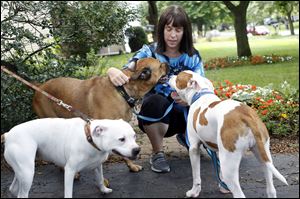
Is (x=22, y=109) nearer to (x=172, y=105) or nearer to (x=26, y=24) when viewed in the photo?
(x=26, y=24)

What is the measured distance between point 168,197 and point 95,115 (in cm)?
138

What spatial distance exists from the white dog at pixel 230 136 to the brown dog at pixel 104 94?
38.1 inches

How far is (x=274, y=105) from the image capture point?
6.99 metres

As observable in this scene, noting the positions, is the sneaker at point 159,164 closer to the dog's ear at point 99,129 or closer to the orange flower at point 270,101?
the dog's ear at point 99,129

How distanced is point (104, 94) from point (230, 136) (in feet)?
6.37

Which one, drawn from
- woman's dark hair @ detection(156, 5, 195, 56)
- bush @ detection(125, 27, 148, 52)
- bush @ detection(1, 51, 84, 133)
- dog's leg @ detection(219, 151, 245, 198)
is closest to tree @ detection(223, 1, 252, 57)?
bush @ detection(125, 27, 148, 52)

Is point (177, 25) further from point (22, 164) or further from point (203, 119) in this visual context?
point (22, 164)

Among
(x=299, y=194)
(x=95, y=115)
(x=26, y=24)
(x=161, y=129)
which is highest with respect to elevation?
(x=26, y=24)

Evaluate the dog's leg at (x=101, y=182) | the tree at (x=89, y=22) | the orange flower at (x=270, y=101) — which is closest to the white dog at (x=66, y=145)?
the dog's leg at (x=101, y=182)

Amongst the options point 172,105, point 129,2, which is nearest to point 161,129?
point 172,105

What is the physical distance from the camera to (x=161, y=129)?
5.54m

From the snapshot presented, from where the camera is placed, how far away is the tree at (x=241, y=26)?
66.9 ft

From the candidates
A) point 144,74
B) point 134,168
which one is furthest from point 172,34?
point 134,168

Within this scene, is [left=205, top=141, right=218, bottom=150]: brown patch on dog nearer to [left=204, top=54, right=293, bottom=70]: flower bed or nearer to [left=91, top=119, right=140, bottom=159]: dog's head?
[left=91, top=119, right=140, bottom=159]: dog's head
